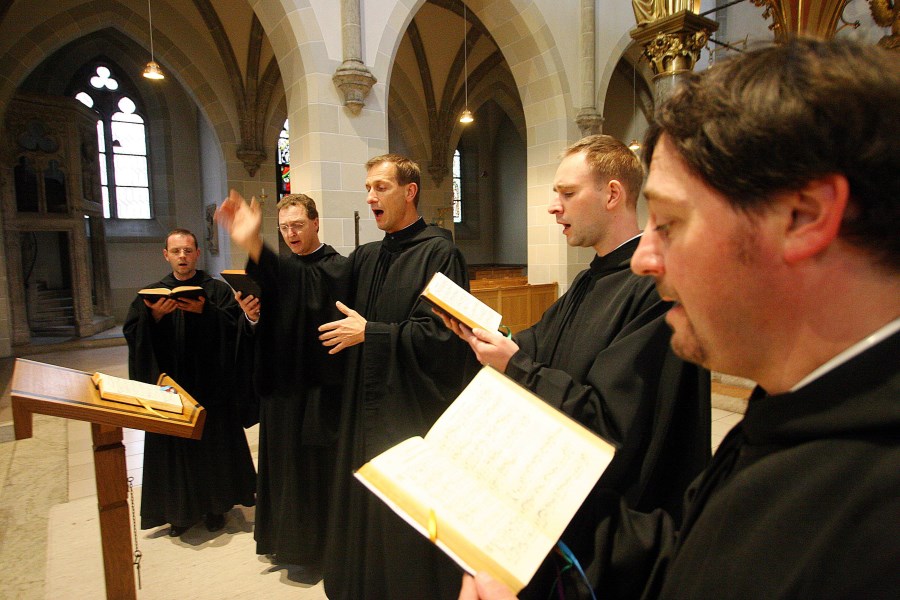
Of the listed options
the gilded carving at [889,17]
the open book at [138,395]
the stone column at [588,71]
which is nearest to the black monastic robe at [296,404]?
the open book at [138,395]

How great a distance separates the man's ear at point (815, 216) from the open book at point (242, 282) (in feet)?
7.58

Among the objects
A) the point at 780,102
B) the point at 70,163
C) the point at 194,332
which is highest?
the point at 70,163

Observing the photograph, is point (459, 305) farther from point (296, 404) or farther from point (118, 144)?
point (118, 144)

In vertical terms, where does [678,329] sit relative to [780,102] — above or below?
below

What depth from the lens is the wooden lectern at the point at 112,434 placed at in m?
1.81

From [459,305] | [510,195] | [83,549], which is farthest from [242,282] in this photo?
[510,195]

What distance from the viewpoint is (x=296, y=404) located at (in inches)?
111

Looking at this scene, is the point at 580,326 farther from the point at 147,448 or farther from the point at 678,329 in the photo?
the point at 147,448

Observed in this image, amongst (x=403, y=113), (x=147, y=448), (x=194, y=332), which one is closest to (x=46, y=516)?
(x=147, y=448)

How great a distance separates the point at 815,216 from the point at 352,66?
6.22m

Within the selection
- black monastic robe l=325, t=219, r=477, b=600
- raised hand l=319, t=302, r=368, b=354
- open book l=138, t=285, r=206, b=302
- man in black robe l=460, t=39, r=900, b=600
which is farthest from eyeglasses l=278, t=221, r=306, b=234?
man in black robe l=460, t=39, r=900, b=600

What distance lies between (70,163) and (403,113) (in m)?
7.91

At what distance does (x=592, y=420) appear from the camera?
139 cm

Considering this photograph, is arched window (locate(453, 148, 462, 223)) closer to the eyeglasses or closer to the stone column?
the stone column
